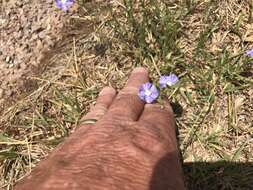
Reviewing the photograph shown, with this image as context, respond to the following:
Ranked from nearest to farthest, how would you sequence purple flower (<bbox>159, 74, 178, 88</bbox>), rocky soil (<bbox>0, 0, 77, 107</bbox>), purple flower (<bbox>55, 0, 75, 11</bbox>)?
purple flower (<bbox>159, 74, 178, 88</bbox>) < purple flower (<bbox>55, 0, 75, 11</bbox>) < rocky soil (<bbox>0, 0, 77, 107</bbox>)

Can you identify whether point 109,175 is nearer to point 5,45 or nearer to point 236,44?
point 236,44

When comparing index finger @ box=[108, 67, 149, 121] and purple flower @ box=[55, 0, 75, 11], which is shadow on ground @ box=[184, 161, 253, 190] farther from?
purple flower @ box=[55, 0, 75, 11]

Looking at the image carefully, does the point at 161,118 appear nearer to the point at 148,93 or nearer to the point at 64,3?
the point at 148,93

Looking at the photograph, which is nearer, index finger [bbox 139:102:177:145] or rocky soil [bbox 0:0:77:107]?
index finger [bbox 139:102:177:145]

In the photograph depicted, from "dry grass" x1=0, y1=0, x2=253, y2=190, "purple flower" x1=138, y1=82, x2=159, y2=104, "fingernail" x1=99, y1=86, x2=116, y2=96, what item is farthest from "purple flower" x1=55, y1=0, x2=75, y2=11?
"purple flower" x1=138, y1=82, x2=159, y2=104

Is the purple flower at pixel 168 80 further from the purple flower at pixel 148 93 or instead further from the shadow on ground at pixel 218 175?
the shadow on ground at pixel 218 175

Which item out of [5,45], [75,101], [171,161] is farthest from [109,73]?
[171,161]

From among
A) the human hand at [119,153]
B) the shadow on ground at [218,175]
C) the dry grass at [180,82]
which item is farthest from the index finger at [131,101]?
the shadow on ground at [218,175]
